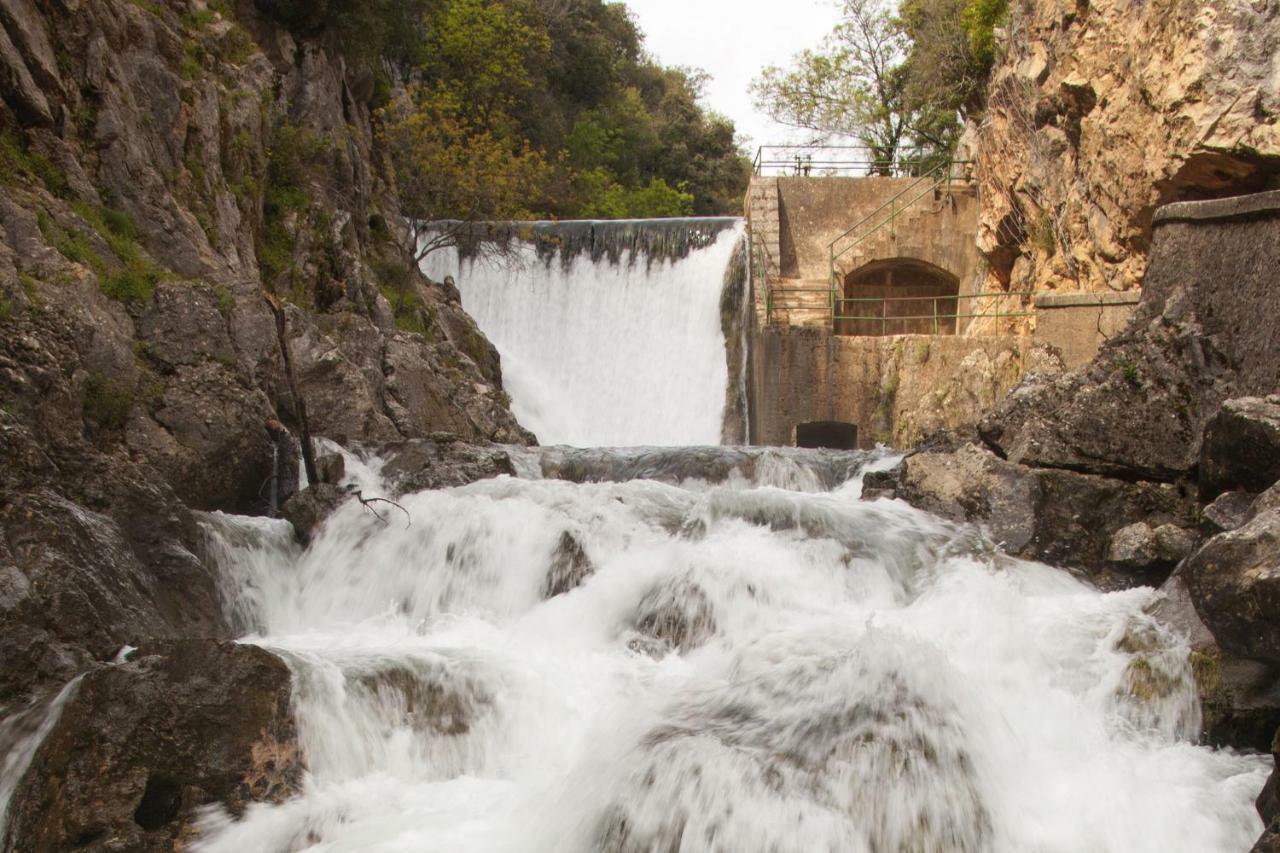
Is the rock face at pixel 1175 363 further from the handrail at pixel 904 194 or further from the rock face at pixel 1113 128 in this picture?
the handrail at pixel 904 194

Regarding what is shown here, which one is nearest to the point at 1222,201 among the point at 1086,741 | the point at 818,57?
the point at 1086,741

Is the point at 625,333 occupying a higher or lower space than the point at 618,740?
higher

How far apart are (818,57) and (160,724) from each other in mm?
31527

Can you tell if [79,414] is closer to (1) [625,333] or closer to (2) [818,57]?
(1) [625,333]

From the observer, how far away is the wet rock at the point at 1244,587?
5.11 metres

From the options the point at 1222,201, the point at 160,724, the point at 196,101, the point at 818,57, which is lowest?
the point at 160,724

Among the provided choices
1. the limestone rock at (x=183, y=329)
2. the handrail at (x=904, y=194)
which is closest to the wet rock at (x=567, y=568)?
the limestone rock at (x=183, y=329)

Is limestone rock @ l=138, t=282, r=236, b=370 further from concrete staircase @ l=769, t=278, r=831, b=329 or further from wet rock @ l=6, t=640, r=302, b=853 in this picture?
concrete staircase @ l=769, t=278, r=831, b=329

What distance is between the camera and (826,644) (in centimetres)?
621

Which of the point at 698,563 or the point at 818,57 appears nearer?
the point at 698,563

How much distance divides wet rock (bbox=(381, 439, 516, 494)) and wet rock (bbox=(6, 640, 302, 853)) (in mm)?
4528

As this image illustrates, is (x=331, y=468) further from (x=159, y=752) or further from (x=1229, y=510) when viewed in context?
(x=1229, y=510)

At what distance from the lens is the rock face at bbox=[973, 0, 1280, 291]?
12.1 meters

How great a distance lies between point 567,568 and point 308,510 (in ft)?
7.99
